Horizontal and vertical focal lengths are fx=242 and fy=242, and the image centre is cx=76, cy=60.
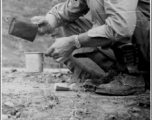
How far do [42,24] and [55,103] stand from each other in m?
0.54

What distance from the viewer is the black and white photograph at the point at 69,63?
118cm

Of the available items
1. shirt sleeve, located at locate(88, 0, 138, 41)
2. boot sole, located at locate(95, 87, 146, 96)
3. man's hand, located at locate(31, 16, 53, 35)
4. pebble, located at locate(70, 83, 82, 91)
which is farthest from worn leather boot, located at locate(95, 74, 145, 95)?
man's hand, located at locate(31, 16, 53, 35)

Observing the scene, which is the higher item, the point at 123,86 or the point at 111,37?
the point at 111,37

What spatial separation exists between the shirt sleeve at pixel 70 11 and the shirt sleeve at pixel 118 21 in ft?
1.23

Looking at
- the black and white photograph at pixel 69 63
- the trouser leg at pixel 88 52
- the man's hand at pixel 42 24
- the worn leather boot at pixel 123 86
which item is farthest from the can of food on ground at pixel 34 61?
the worn leather boot at pixel 123 86

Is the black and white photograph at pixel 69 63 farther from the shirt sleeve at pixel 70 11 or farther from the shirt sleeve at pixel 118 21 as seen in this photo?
the shirt sleeve at pixel 70 11

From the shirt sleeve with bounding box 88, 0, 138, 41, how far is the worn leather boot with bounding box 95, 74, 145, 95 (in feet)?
0.88

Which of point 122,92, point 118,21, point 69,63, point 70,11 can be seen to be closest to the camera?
point 118,21

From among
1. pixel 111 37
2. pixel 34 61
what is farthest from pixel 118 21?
pixel 34 61

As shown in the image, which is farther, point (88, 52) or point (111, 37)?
point (88, 52)

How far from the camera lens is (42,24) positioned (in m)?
1.53

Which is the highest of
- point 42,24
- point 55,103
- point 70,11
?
point 70,11

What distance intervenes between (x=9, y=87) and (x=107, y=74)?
0.66 metres

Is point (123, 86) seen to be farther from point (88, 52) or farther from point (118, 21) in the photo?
point (118, 21)
